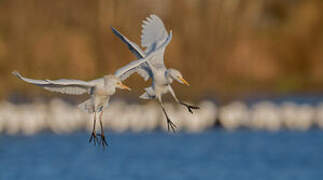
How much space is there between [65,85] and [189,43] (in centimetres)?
2319

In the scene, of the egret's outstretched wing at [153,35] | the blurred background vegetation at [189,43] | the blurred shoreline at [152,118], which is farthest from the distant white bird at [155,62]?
the blurred background vegetation at [189,43]

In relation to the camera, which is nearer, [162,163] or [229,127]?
[162,163]

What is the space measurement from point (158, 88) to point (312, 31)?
2969 centimetres

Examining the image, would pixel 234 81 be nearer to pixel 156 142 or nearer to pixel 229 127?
pixel 229 127

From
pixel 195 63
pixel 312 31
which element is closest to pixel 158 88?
pixel 195 63

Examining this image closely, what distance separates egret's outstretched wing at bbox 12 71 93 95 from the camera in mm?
3525

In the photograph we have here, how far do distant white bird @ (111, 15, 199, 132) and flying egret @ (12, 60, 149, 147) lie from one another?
0.09 metres

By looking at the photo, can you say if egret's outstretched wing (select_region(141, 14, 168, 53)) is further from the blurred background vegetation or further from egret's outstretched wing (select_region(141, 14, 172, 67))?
the blurred background vegetation

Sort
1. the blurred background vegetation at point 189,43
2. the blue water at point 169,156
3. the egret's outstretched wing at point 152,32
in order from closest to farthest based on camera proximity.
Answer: the egret's outstretched wing at point 152,32 < the blue water at point 169,156 < the blurred background vegetation at point 189,43

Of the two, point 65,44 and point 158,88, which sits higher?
point 65,44

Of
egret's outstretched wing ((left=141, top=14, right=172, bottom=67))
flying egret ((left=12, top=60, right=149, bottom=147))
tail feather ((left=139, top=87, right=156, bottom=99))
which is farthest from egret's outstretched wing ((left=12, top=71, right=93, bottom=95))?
egret's outstretched wing ((left=141, top=14, right=172, bottom=67))

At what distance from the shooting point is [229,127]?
67.8 feet

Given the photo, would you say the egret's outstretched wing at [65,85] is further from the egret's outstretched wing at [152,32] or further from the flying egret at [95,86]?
the egret's outstretched wing at [152,32]

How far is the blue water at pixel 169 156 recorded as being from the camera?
14.0 metres
